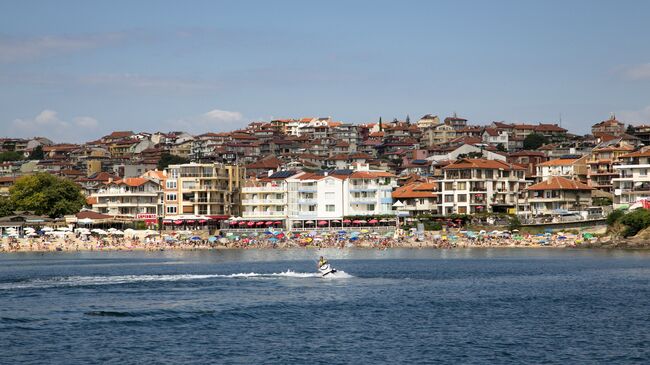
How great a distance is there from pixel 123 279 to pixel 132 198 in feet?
203

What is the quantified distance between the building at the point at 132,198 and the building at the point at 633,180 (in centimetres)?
5376

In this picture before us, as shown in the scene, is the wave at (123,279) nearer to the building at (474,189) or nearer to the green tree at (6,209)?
the building at (474,189)

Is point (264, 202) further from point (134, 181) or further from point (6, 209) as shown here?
point (6, 209)

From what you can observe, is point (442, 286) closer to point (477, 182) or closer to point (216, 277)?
point (216, 277)

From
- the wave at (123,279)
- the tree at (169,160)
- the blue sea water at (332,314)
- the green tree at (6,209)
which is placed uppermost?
the tree at (169,160)

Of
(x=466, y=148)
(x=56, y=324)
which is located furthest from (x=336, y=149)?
(x=56, y=324)

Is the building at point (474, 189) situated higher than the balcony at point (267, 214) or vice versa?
the building at point (474, 189)

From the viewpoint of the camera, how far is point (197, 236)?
110375 millimetres

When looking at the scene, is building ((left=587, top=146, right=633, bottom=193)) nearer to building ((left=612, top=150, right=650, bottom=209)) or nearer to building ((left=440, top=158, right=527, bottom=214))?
building ((left=612, top=150, right=650, bottom=209))

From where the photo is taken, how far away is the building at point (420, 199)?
4646 inches

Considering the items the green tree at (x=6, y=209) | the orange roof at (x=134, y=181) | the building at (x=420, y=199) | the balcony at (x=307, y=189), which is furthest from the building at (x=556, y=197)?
the green tree at (x=6, y=209)

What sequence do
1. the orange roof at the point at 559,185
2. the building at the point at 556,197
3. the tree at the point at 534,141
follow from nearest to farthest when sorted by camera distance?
the orange roof at the point at 559,185 < the building at the point at 556,197 < the tree at the point at 534,141

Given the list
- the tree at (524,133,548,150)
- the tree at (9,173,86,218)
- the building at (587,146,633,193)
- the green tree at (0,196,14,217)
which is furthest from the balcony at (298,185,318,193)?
the tree at (524,133,548,150)

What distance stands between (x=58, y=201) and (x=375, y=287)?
6989 cm
